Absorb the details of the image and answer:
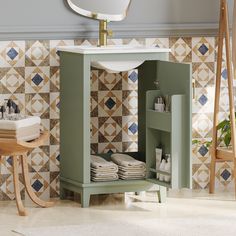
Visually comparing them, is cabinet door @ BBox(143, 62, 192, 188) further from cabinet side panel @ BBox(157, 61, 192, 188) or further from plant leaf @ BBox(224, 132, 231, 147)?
plant leaf @ BBox(224, 132, 231, 147)

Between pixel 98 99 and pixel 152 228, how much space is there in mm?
1166

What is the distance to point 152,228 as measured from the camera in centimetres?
470

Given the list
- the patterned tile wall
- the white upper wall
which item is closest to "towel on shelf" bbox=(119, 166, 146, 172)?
the patterned tile wall

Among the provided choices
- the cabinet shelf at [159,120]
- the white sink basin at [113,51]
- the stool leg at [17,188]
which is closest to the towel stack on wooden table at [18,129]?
the stool leg at [17,188]

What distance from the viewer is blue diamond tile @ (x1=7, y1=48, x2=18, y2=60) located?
5.38 meters

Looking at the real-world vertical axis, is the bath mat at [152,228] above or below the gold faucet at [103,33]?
below

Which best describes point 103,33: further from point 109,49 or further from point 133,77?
point 133,77

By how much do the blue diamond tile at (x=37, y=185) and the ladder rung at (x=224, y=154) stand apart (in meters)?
1.17

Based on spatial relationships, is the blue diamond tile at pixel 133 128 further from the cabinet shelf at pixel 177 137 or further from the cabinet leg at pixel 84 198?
the cabinet leg at pixel 84 198

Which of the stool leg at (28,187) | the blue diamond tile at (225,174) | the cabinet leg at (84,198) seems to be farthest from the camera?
the blue diamond tile at (225,174)

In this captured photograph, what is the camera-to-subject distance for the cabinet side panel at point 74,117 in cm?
514

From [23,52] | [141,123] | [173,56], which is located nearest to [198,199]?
[141,123]

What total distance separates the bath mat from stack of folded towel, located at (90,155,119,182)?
0.47m

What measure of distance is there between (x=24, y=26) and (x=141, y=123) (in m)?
0.98
